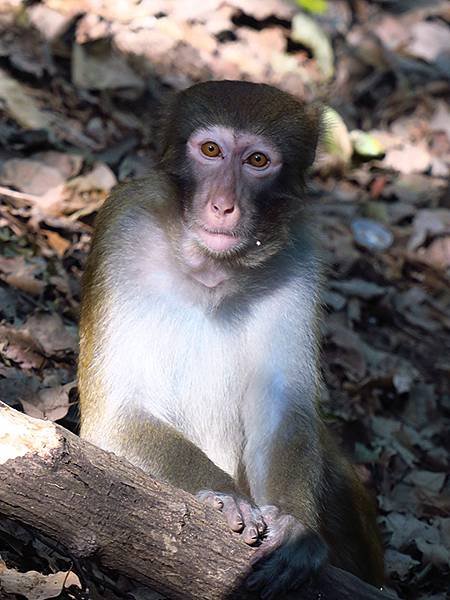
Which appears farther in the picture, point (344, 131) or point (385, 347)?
point (344, 131)

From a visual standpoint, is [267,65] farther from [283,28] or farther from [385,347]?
[385,347]

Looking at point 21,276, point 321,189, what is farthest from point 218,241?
point 321,189

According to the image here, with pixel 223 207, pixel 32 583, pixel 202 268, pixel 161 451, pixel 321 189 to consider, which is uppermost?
pixel 223 207

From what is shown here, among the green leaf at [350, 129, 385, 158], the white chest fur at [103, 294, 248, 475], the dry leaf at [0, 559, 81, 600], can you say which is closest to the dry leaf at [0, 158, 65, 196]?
the white chest fur at [103, 294, 248, 475]

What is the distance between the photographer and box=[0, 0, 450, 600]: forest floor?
591cm

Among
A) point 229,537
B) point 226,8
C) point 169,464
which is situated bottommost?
point 226,8

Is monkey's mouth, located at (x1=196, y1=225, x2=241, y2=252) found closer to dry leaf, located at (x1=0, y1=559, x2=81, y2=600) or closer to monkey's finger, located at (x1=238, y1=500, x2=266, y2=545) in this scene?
monkey's finger, located at (x1=238, y1=500, x2=266, y2=545)

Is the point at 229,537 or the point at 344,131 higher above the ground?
the point at 229,537

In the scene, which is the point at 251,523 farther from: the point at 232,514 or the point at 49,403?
the point at 49,403

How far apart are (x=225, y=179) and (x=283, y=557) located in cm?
160

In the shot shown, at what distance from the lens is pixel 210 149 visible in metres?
4.73

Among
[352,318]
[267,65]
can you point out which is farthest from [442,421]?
[267,65]

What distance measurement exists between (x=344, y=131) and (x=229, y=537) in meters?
6.79

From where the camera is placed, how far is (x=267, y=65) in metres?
10.5
